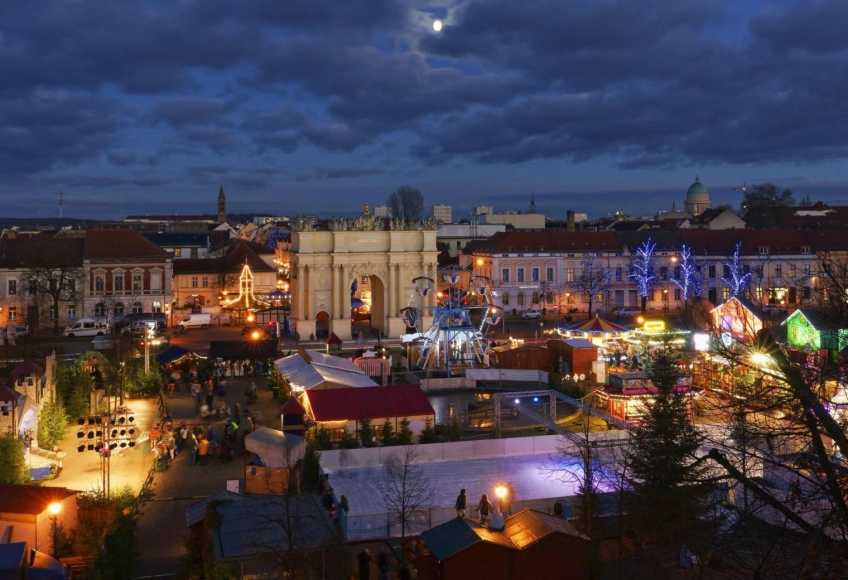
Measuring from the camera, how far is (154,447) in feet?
77.4

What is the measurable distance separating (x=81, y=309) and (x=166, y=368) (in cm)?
1931

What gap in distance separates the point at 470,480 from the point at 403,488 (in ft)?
16.1

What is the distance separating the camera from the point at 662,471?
13.2m

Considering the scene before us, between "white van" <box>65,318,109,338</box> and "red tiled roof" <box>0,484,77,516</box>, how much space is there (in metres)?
34.0

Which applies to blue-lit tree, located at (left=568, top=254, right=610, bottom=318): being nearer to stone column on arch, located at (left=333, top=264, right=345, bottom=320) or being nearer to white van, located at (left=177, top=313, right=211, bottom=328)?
stone column on arch, located at (left=333, top=264, right=345, bottom=320)

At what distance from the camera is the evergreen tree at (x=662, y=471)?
1426 cm

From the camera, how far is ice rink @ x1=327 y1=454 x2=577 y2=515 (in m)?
18.5

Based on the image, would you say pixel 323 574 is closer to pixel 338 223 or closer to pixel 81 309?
pixel 338 223

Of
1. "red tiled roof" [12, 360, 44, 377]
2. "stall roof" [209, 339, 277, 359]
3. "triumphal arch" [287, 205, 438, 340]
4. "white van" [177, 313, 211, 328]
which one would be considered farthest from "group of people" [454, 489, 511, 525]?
"white van" [177, 313, 211, 328]

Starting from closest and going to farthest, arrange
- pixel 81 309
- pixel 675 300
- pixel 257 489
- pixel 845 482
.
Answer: pixel 845 482, pixel 257 489, pixel 81 309, pixel 675 300

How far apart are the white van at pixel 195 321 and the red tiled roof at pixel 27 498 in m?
37.2

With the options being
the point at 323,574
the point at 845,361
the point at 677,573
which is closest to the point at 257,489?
the point at 323,574

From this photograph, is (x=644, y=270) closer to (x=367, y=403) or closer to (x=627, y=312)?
(x=627, y=312)

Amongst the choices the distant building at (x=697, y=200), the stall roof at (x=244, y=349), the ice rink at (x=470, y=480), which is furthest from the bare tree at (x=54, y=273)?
the distant building at (x=697, y=200)
